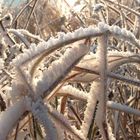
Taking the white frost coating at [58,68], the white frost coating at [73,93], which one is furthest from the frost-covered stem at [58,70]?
the white frost coating at [73,93]

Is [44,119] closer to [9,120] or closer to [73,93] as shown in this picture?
[9,120]

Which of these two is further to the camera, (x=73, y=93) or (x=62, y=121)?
(x=73, y=93)

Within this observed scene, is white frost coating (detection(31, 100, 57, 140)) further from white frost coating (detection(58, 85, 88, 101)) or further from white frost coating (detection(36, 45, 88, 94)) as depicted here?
white frost coating (detection(58, 85, 88, 101))

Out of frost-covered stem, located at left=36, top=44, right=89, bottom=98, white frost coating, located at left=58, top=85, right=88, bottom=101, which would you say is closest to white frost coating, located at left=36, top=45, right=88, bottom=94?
frost-covered stem, located at left=36, top=44, right=89, bottom=98

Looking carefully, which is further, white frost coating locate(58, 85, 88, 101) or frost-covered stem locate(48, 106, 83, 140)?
white frost coating locate(58, 85, 88, 101)

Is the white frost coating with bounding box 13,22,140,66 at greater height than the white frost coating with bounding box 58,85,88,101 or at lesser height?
A: greater

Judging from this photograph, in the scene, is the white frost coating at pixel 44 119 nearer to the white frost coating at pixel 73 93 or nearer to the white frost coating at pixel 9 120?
the white frost coating at pixel 9 120

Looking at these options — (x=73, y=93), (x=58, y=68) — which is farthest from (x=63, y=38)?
(x=73, y=93)
